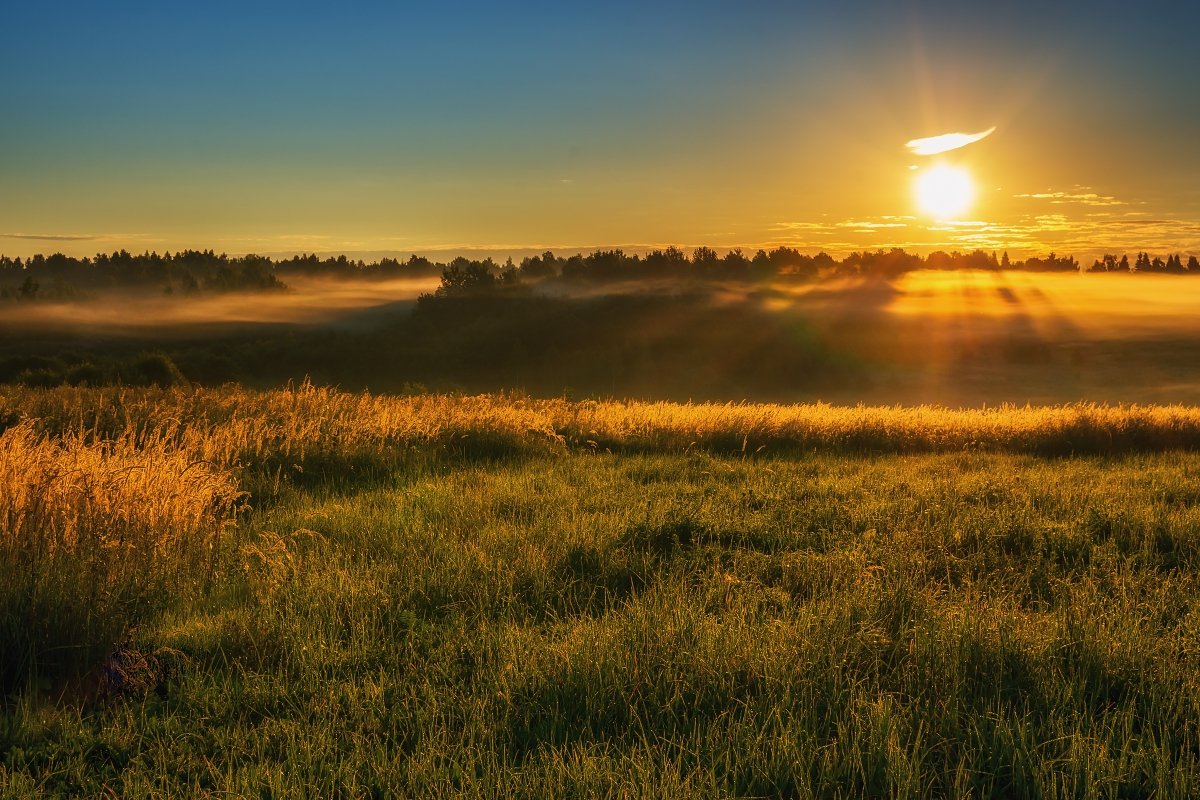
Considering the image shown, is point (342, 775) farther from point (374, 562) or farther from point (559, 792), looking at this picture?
point (374, 562)

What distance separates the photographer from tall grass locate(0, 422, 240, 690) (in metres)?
5.23

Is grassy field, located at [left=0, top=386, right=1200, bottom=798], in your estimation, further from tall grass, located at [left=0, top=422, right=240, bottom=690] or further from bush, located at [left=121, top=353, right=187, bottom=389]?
bush, located at [left=121, top=353, right=187, bottom=389]

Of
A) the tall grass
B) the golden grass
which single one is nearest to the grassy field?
the tall grass

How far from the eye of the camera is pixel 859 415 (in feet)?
68.3

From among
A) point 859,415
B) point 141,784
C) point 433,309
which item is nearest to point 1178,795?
point 141,784

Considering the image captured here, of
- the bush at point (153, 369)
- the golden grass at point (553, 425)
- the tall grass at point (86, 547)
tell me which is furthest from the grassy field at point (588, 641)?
the bush at point (153, 369)

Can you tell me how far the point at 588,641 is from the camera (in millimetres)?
5031

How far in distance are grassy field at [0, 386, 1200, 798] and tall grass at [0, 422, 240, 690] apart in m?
0.03

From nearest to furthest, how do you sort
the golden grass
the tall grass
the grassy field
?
the grassy field → the tall grass → the golden grass

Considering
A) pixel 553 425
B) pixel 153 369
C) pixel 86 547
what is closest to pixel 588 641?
pixel 86 547

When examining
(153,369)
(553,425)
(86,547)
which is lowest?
(553,425)

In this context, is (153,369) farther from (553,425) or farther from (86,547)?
(86,547)

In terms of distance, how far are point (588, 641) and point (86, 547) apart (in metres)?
Answer: 3.86

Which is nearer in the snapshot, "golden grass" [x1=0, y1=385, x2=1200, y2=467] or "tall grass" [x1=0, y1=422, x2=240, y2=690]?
"tall grass" [x1=0, y1=422, x2=240, y2=690]
